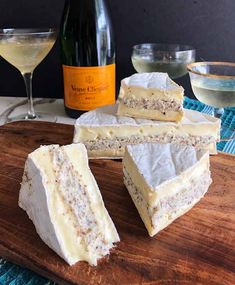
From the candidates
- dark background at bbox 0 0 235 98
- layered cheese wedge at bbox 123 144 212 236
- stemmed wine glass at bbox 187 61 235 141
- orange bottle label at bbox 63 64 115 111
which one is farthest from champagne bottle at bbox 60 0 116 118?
layered cheese wedge at bbox 123 144 212 236

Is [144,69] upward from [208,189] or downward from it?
upward

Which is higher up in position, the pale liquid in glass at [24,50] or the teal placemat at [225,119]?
the pale liquid in glass at [24,50]

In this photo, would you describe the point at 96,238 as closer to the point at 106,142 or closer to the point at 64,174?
the point at 64,174

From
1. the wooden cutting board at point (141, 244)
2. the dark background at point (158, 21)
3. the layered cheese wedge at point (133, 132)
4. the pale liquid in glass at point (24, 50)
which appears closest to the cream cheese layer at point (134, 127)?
the layered cheese wedge at point (133, 132)

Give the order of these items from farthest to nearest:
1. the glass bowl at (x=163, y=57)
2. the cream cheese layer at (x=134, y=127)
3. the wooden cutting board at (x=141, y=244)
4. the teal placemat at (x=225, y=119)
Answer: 1. the glass bowl at (x=163, y=57)
2. the teal placemat at (x=225, y=119)
3. the cream cheese layer at (x=134, y=127)
4. the wooden cutting board at (x=141, y=244)

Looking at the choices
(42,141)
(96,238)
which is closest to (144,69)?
(42,141)

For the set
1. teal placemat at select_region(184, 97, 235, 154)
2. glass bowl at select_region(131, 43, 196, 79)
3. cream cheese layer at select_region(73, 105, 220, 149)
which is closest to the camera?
cream cheese layer at select_region(73, 105, 220, 149)

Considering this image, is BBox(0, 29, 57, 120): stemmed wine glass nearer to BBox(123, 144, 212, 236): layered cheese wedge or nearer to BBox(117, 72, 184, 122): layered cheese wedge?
BBox(117, 72, 184, 122): layered cheese wedge

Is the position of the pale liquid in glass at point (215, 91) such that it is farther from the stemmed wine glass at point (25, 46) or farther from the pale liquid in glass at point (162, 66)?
the stemmed wine glass at point (25, 46)
